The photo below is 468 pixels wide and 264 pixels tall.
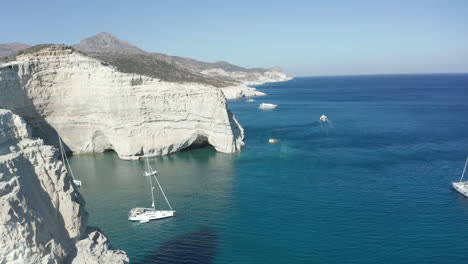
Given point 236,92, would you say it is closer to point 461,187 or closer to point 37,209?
point 461,187

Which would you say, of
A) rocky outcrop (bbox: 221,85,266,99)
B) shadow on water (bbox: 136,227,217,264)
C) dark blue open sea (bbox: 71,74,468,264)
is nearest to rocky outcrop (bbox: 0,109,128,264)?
shadow on water (bbox: 136,227,217,264)

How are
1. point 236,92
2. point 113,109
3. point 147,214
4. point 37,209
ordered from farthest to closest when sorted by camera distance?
1. point 236,92
2. point 113,109
3. point 147,214
4. point 37,209

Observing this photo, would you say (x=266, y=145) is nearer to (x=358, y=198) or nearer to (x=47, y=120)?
(x=358, y=198)

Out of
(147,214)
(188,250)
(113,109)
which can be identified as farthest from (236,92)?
(188,250)

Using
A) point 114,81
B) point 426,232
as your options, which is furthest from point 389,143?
point 114,81

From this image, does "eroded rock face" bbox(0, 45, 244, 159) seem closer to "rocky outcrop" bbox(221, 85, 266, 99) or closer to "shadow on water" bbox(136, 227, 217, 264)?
"shadow on water" bbox(136, 227, 217, 264)

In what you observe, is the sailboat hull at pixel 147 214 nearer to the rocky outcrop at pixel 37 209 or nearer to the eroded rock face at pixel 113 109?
the rocky outcrop at pixel 37 209

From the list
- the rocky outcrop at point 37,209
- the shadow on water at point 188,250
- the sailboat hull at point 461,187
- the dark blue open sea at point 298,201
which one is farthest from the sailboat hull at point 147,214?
the sailboat hull at point 461,187
